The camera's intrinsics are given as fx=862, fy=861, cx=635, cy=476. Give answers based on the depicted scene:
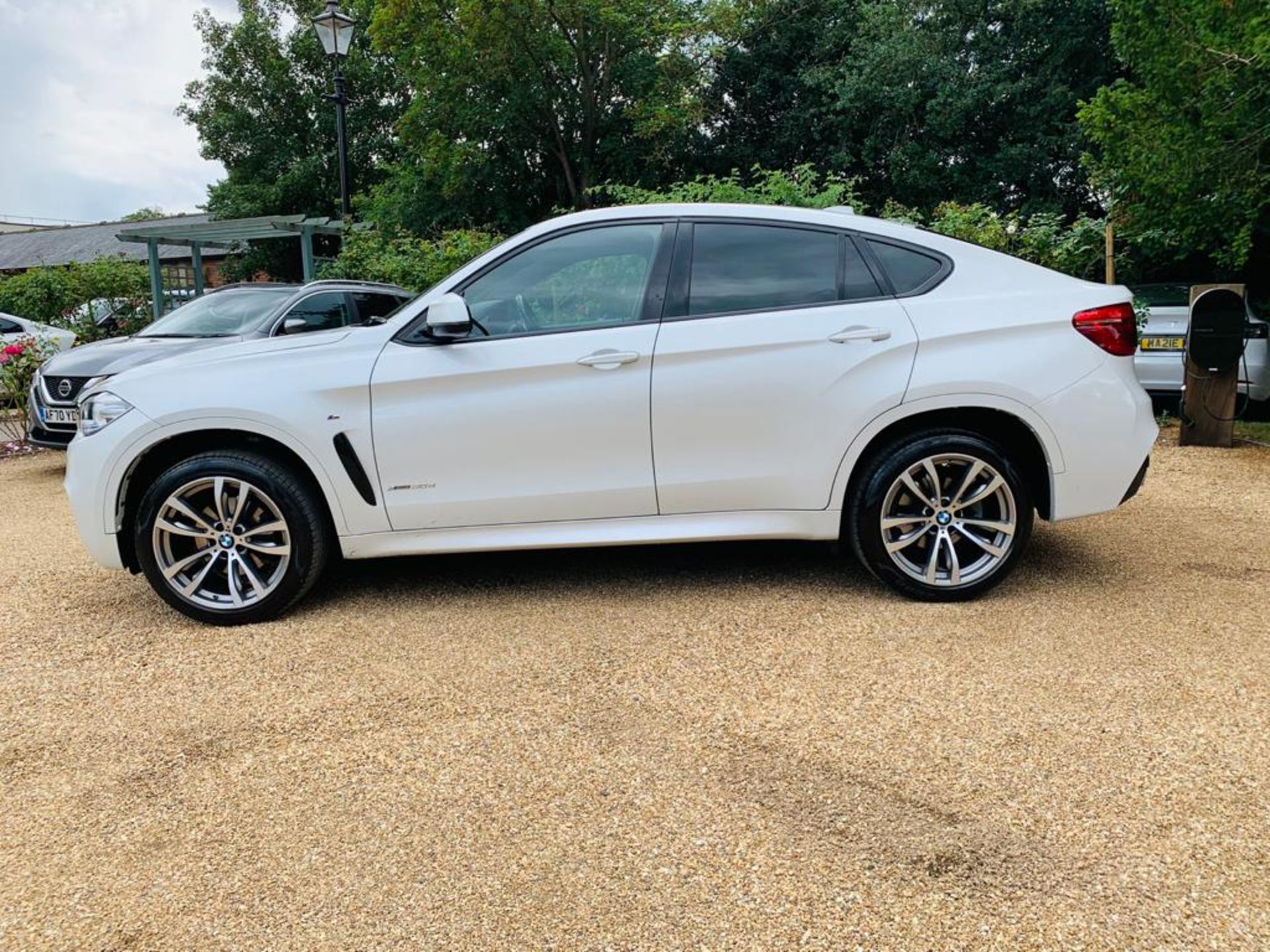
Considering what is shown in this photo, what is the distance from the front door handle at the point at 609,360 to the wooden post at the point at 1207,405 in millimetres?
5965

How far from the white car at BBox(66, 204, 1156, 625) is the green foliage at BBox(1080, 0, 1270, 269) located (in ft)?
16.7

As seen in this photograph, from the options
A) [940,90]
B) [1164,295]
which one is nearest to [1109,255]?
[1164,295]

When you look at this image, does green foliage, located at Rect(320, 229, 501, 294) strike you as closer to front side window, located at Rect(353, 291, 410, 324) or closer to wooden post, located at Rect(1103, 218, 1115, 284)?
front side window, located at Rect(353, 291, 410, 324)

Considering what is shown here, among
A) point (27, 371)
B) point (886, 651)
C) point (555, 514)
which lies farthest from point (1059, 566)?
point (27, 371)

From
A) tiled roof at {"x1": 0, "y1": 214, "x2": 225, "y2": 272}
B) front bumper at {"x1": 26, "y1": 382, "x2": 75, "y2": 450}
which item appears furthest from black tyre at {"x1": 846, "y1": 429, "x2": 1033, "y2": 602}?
tiled roof at {"x1": 0, "y1": 214, "x2": 225, "y2": 272}

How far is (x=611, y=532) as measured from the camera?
3732 millimetres

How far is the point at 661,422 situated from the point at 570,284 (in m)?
0.76

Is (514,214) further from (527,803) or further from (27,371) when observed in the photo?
(527,803)

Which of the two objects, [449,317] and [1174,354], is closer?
[449,317]

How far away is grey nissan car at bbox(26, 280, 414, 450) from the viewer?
285 inches

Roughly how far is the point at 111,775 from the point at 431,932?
53.0 inches

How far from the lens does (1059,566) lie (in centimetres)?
424

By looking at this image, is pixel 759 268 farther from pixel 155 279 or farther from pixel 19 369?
pixel 155 279

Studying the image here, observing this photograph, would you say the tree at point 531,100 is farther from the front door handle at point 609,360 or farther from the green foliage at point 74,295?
the front door handle at point 609,360
